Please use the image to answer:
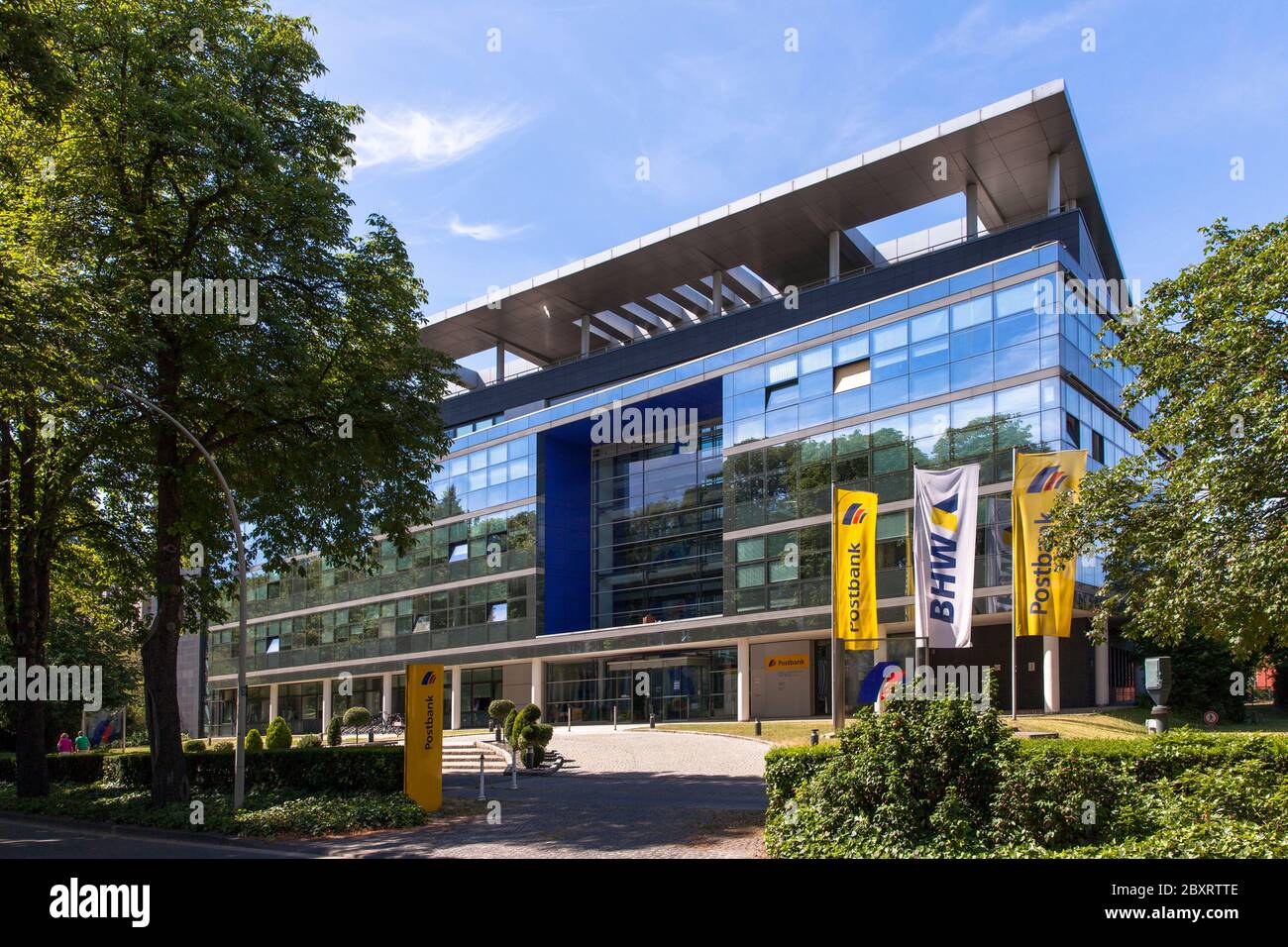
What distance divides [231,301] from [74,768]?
15.8 m

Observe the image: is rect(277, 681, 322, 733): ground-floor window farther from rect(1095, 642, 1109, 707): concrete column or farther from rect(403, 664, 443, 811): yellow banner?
rect(403, 664, 443, 811): yellow banner

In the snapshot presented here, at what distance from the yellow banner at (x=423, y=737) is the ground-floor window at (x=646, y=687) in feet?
92.7

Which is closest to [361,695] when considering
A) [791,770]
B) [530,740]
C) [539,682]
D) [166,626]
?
[539,682]

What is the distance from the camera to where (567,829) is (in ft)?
55.5

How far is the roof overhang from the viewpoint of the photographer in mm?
39750

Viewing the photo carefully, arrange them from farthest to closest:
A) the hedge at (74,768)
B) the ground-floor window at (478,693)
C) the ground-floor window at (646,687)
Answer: the ground-floor window at (478,693)
the ground-floor window at (646,687)
the hedge at (74,768)

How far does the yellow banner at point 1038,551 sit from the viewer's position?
100.0ft

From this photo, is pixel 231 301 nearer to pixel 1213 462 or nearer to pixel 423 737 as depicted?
pixel 423 737

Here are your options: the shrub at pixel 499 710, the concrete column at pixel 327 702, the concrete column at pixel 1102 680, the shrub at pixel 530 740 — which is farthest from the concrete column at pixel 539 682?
the concrete column at pixel 1102 680

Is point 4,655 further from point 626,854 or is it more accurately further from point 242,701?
point 626,854

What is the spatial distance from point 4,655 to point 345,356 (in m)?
19.4

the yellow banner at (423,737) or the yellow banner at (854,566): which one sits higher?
the yellow banner at (854,566)

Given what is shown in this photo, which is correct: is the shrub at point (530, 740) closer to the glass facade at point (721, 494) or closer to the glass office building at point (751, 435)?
the glass facade at point (721, 494)

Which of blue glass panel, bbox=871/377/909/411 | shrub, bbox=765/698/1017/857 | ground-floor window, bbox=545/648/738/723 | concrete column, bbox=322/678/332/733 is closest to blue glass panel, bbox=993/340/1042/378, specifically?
blue glass panel, bbox=871/377/909/411
